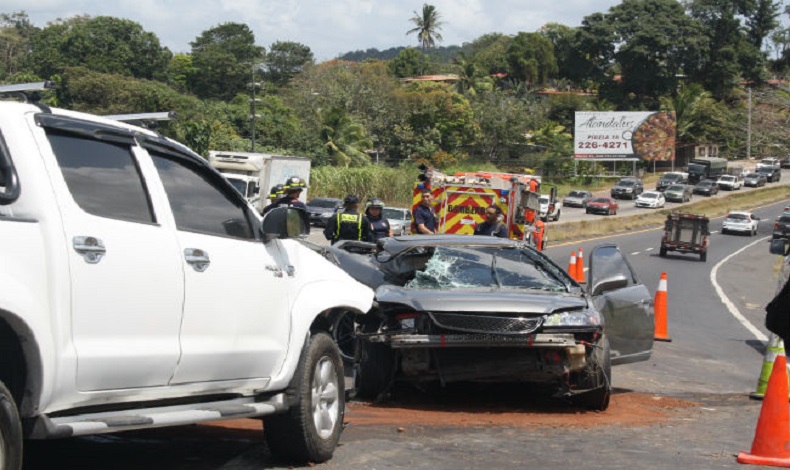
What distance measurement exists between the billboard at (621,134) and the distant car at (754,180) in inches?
281

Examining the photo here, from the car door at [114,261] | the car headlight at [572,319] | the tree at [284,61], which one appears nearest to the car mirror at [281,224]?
the car door at [114,261]

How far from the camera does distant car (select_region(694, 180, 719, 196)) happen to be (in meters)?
85.9

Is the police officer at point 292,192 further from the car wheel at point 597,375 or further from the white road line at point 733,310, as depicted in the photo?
the white road line at point 733,310

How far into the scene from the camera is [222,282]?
562 cm

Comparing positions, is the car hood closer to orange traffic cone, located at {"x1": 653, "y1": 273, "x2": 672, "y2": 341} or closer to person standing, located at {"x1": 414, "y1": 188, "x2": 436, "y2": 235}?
person standing, located at {"x1": 414, "y1": 188, "x2": 436, "y2": 235}

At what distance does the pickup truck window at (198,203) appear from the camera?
5.55 m

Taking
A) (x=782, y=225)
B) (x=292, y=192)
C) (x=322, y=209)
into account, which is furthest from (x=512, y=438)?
(x=782, y=225)

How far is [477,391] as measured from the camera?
9.80 m

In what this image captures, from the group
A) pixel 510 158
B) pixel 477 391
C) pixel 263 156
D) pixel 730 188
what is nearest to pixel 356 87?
pixel 510 158

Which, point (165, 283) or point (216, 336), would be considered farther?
point (216, 336)

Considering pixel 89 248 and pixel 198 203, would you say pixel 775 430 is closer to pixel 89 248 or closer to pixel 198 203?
pixel 198 203

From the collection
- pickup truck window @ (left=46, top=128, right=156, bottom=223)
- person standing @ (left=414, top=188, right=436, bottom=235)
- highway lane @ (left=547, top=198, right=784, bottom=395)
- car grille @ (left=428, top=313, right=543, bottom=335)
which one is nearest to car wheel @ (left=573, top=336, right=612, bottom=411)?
car grille @ (left=428, top=313, right=543, bottom=335)

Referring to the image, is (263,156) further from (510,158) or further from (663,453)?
(510,158)

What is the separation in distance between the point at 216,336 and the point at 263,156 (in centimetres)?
3298
